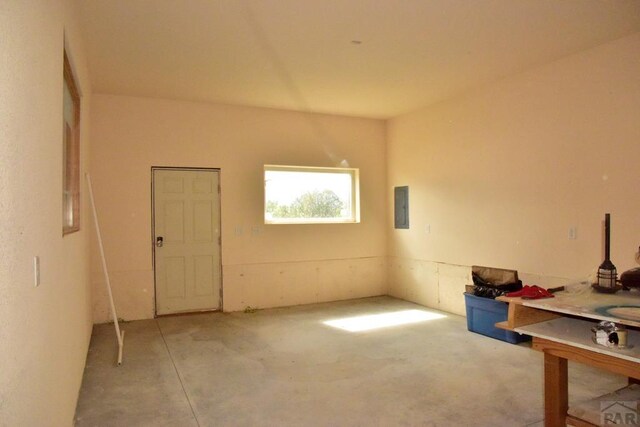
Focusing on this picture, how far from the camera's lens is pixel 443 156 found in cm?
569

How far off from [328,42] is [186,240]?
3186 millimetres

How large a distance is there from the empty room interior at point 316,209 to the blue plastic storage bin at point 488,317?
0.05 meters

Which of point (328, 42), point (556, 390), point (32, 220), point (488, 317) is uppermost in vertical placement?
point (328, 42)

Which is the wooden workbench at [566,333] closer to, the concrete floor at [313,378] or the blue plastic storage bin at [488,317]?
the concrete floor at [313,378]

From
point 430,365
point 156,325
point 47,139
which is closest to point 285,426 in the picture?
point 430,365

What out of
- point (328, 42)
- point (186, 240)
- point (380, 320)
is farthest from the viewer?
point (186, 240)

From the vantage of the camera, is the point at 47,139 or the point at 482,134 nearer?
the point at 47,139

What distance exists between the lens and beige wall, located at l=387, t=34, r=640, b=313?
12.3 ft

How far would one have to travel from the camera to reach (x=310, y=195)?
642 cm

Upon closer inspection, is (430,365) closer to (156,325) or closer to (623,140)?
(623,140)

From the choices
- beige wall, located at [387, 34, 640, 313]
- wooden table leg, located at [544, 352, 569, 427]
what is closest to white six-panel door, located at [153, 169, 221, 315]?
beige wall, located at [387, 34, 640, 313]

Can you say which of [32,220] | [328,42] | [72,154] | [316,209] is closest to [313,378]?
[32,220]

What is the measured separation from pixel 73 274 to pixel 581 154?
443 centimetres

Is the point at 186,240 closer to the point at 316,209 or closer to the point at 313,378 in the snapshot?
the point at 316,209
